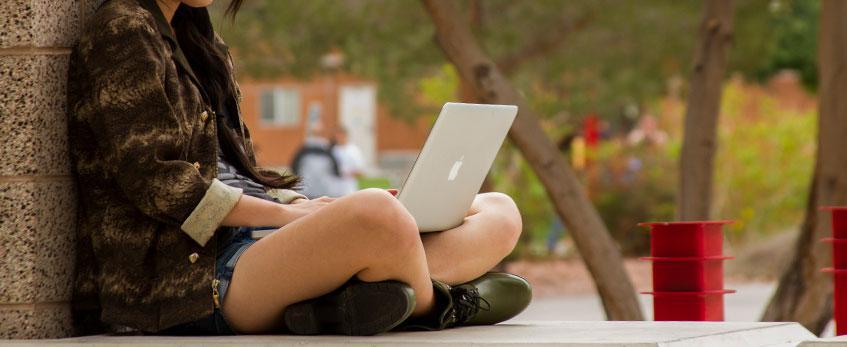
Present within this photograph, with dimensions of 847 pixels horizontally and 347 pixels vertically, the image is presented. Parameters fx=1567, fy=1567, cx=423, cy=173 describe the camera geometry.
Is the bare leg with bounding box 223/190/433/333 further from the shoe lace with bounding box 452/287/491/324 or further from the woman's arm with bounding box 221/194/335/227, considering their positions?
the shoe lace with bounding box 452/287/491/324

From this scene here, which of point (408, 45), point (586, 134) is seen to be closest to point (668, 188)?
point (408, 45)

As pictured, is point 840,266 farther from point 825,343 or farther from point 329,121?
point 329,121

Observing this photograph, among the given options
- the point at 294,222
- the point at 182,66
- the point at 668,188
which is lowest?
the point at 668,188

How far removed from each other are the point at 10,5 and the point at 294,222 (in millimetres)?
1046

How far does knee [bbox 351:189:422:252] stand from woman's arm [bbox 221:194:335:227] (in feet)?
0.90

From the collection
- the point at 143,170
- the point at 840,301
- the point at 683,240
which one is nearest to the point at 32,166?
the point at 143,170

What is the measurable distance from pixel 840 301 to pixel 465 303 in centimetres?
Result: 179

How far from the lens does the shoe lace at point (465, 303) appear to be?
14.6 feet

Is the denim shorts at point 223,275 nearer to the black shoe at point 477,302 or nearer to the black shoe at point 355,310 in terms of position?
the black shoe at point 355,310

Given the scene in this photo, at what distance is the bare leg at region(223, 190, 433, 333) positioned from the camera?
4004 mm

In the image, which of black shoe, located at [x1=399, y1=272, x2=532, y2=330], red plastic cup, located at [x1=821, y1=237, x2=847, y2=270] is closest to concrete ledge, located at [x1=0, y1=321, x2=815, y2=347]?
black shoe, located at [x1=399, y1=272, x2=532, y2=330]

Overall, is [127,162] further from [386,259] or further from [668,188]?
[668,188]

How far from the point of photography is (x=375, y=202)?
399cm

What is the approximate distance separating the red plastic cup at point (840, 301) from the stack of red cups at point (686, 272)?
41cm
